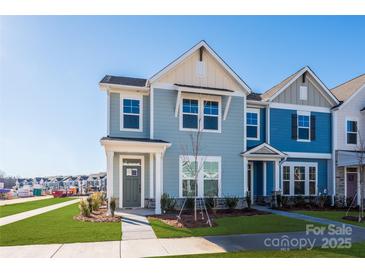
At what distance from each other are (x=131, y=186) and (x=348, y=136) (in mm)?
14108

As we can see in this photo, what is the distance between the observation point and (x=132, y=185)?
14547 millimetres

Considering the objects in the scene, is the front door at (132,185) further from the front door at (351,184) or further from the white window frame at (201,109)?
the front door at (351,184)

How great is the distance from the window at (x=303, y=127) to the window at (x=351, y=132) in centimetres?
289

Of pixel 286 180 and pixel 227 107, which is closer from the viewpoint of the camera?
pixel 227 107

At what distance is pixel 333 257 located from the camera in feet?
20.7

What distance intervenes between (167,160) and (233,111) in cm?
453

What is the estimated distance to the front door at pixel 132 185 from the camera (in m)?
14.4

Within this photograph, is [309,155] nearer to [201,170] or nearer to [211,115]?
[211,115]

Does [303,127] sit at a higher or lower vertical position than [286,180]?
higher

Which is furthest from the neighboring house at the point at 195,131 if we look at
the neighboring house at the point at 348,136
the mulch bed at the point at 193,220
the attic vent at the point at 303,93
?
the neighboring house at the point at 348,136

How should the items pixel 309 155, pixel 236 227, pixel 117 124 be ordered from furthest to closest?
pixel 309 155 < pixel 117 124 < pixel 236 227

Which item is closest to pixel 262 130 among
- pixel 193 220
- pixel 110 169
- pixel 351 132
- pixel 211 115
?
pixel 211 115

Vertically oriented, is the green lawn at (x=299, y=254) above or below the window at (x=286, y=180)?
below

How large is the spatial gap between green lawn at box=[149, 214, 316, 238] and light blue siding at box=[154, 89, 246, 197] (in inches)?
141
